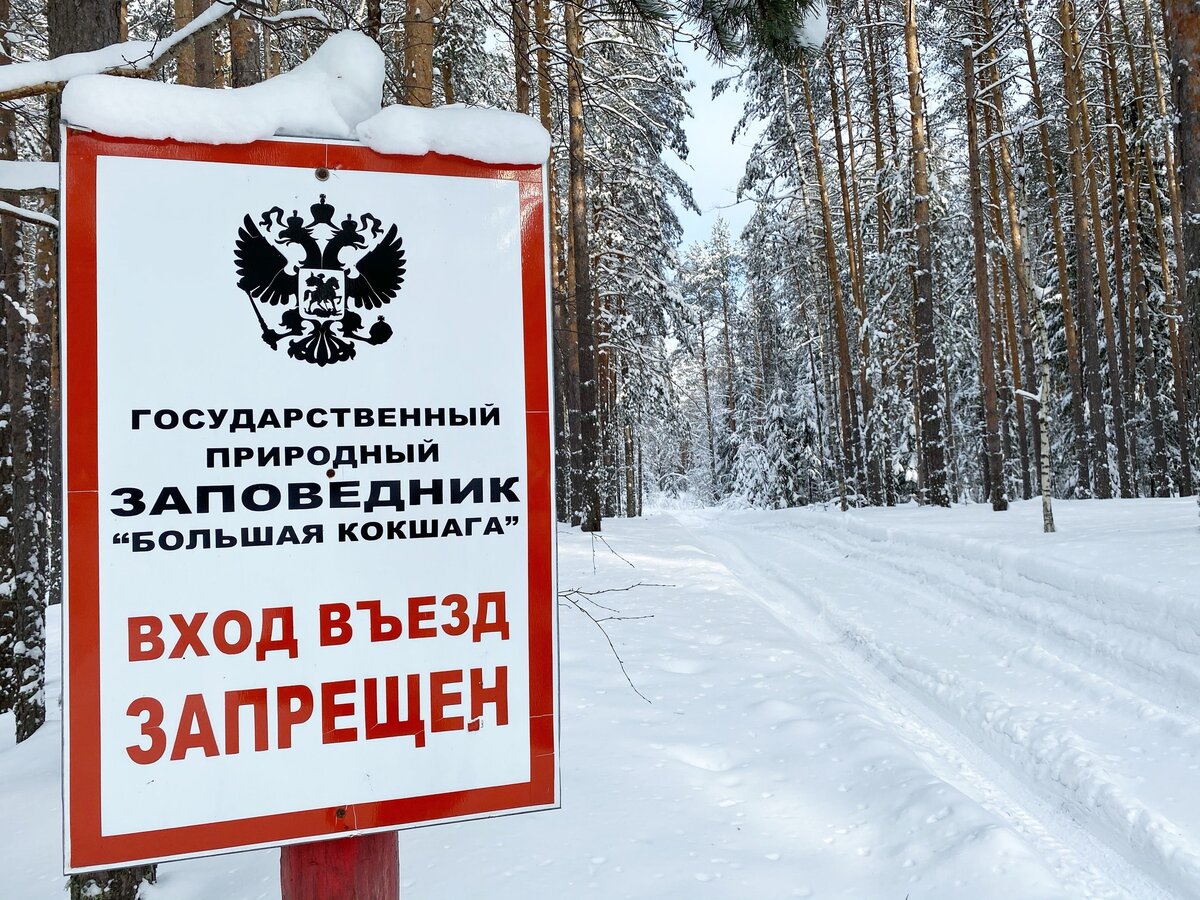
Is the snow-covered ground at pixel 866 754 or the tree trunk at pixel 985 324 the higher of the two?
the tree trunk at pixel 985 324

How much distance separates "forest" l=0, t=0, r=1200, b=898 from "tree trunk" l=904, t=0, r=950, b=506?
6 centimetres

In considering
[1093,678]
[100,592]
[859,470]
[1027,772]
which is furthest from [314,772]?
[859,470]

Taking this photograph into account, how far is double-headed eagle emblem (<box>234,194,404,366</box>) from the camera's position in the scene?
157cm

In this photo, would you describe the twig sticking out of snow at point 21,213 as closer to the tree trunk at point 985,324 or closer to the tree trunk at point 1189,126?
the tree trunk at point 1189,126

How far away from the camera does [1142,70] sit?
65.7 ft

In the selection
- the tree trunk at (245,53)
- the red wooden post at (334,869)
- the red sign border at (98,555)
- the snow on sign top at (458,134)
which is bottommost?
the red wooden post at (334,869)

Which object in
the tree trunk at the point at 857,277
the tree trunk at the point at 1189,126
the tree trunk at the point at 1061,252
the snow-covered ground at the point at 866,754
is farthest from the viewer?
the tree trunk at the point at 857,277

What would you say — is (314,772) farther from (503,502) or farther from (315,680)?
(503,502)

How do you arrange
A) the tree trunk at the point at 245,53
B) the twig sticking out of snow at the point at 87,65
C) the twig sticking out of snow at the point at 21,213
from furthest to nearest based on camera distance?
the tree trunk at the point at 245,53 → the twig sticking out of snow at the point at 21,213 → the twig sticking out of snow at the point at 87,65

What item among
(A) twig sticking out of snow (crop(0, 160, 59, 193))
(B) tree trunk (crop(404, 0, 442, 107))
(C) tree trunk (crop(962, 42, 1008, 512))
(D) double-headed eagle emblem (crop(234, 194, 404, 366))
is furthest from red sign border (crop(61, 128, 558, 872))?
(C) tree trunk (crop(962, 42, 1008, 512))

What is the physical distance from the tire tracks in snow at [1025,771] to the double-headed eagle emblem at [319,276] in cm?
380

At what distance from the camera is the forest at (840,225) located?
6.23 m

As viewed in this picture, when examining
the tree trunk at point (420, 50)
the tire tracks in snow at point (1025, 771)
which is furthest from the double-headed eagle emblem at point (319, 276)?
the tree trunk at point (420, 50)

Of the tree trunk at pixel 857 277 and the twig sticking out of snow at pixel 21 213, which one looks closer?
the twig sticking out of snow at pixel 21 213
